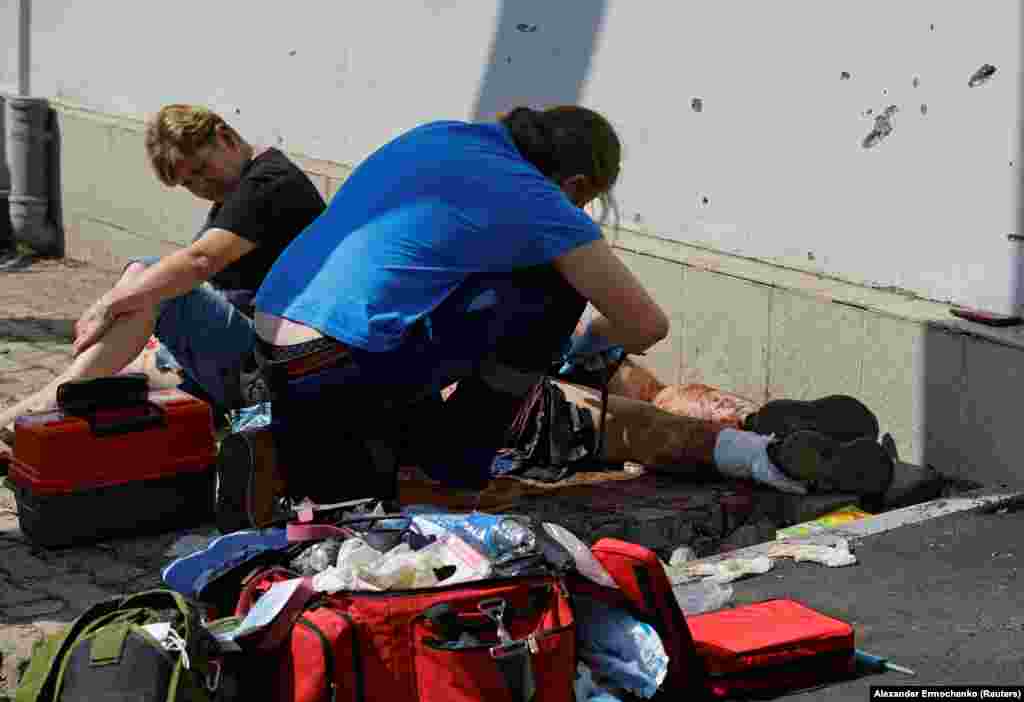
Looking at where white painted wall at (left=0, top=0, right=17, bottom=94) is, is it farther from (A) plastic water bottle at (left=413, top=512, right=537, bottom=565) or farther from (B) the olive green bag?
(B) the olive green bag

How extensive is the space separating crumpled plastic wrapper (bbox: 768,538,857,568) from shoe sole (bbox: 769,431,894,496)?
0.42 meters

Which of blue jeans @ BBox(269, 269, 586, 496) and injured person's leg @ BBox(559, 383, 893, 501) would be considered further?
injured person's leg @ BBox(559, 383, 893, 501)

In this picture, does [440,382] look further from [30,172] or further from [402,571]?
[30,172]

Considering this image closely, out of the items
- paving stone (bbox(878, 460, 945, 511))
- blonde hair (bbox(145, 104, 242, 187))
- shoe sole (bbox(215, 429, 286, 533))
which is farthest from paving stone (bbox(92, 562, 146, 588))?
paving stone (bbox(878, 460, 945, 511))

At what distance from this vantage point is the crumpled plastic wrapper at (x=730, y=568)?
4.05 m

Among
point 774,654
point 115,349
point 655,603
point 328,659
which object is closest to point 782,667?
point 774,654

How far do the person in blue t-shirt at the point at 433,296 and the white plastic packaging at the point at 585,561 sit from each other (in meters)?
0.86

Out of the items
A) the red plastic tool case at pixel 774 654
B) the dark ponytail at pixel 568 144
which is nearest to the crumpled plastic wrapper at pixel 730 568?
the red plastic tool case at pixel 774 654

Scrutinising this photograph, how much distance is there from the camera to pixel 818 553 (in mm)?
4180

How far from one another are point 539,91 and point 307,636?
343cm

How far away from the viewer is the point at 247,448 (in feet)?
13.9

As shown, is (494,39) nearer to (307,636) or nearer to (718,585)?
(718,585)

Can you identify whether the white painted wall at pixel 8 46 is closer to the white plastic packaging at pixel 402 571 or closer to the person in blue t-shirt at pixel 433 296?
the person in blue t-shirt at pixel 433 296

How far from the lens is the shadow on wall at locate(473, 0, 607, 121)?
5.91 metres
